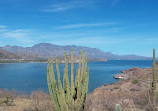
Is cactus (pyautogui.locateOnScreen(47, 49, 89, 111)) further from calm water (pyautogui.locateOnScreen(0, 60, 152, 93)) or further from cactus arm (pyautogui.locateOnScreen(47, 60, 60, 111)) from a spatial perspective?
calm water (pyautogui.locateOnScreen(0, 60, 152, 93))

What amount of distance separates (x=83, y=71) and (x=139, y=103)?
509 centimetres

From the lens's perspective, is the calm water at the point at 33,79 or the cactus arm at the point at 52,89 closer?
the cactus arm at the point at 52,89

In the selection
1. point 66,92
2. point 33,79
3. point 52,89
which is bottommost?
point 33,79

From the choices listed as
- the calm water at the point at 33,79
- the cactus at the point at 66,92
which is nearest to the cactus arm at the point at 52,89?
the cactus at the point at 66,92

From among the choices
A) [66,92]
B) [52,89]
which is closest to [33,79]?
[52,89]

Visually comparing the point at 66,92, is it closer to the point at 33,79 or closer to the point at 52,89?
the point at 52,89

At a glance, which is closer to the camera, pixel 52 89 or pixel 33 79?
pixel 52 89

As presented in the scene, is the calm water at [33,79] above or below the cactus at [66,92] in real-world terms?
below

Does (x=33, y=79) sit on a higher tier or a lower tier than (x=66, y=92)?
lower

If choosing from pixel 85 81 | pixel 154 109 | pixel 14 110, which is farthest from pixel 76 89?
pixel 14 110

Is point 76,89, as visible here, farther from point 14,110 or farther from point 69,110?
point 14,110

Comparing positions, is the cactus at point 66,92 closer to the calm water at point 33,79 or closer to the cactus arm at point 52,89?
the cactus arm at point 52,89

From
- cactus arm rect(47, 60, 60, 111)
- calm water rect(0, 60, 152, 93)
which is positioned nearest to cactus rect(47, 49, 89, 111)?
cactus arm rect(47, 60, 60, 111)

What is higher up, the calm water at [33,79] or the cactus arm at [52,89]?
the cactus arm at [52,89]
